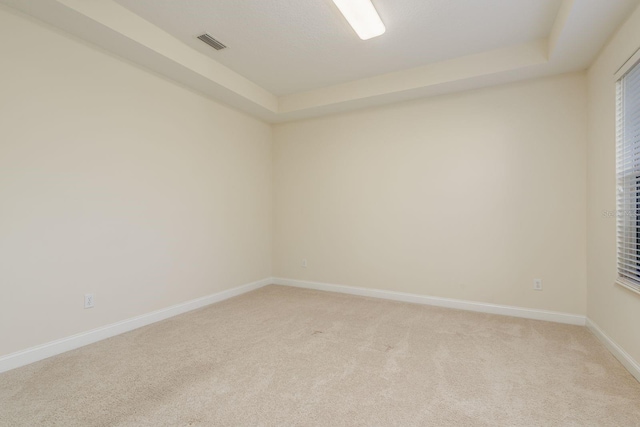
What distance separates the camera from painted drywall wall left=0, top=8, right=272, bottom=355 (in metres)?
2.21

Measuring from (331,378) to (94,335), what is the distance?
2144mm

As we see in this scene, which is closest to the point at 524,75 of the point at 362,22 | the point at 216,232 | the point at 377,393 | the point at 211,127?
the point at 362,22

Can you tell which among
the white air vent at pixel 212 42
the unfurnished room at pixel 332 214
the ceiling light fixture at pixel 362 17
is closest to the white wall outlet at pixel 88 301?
the unfurnished room at pixel 332 214

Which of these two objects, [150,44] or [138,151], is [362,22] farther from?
[138,151]

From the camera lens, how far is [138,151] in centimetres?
299

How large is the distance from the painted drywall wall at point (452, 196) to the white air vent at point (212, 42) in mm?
1813

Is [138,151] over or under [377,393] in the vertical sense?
over

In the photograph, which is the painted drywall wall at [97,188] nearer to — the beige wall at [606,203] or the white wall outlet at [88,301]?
the white wall outlet at [88,301]

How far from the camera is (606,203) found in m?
2.55

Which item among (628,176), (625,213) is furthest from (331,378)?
(628,176)

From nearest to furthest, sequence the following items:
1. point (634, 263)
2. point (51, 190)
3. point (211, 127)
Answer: point (634, 263) → point (51, 190) → point (211, 127)

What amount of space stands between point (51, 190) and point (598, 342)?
4.78 meters

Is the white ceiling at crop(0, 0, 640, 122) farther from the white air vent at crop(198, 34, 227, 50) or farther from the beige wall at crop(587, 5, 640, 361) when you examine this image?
the beige wall at crop(587, 5, 640, 361)

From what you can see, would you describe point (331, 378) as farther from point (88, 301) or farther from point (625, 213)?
point (625, 213)
